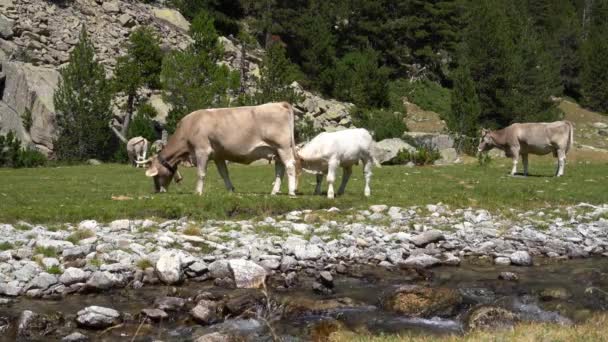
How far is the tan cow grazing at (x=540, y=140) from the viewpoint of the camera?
3052 cm

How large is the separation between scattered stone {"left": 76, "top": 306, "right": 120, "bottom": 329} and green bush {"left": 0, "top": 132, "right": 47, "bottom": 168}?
1278 inches

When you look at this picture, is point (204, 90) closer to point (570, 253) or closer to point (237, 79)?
point (237, 79)

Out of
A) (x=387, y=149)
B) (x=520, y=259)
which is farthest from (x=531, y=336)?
(x=387, y=149)

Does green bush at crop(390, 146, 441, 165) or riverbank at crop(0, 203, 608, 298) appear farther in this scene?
green bush at crop(390, 146, 441, 165)

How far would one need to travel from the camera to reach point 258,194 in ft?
64.4

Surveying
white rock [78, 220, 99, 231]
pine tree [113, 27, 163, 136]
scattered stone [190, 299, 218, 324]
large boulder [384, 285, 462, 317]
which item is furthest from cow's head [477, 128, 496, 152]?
pine tree [113, 27, 163, 136]

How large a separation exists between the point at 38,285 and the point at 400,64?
80.8 metres

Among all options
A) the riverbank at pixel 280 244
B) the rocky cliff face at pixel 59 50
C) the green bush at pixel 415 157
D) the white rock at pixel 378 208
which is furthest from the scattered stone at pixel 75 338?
the rocky cliff face at pixel 59 50

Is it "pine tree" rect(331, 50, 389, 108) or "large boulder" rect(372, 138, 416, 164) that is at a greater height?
"pine tree" rect(331, 50, 389, 108)

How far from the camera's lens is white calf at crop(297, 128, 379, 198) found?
19.2 m

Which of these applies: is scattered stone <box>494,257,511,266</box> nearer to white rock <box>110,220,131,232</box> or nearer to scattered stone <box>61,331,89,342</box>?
white rock <box>110,220,131,232</box>

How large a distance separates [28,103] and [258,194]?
35.6 m

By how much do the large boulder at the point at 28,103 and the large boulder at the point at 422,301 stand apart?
40219 mm

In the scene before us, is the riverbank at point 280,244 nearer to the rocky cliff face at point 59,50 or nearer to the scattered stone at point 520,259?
the scattered stone at point 520,259
